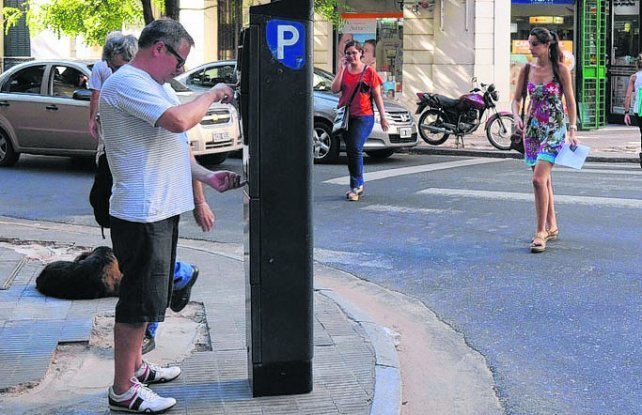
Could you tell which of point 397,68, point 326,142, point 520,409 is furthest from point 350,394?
point 397,68

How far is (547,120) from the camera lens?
878cm

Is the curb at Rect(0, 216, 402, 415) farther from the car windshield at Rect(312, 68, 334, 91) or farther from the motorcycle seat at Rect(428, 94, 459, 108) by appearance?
the motorcycle seat at Rect(428, 94, 459, 108)

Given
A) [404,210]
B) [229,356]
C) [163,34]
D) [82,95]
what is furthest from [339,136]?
[163,34]

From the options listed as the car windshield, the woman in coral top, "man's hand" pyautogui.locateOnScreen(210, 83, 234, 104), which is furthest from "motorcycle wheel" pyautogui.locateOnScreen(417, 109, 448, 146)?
"man's hand" pyautogui.locateOnScreen(210, 83, 234, 104)

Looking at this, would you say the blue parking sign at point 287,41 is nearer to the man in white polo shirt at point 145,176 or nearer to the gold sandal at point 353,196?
the man in white polo shirt at point 145,176

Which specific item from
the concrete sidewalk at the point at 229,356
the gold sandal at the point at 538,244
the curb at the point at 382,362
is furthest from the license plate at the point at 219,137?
the curb at the point at 382,362

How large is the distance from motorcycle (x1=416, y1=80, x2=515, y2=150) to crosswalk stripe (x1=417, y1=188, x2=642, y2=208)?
20.2 feet

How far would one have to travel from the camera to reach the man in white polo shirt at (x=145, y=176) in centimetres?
456

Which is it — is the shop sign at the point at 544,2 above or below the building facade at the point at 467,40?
above

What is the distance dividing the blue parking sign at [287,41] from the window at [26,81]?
11398 mm

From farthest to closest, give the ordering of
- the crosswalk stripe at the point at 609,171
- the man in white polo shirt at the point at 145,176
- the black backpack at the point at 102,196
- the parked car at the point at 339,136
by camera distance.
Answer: the parked car at the point at 339,136 → the crosswalk stripe at the point at 609,171 → the black backpack at the point at 102,196 → the man in white polo shirt at the point at 145,176

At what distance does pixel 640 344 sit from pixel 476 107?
12.7 m

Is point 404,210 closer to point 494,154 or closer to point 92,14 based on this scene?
point 494,154

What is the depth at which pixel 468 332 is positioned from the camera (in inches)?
259
